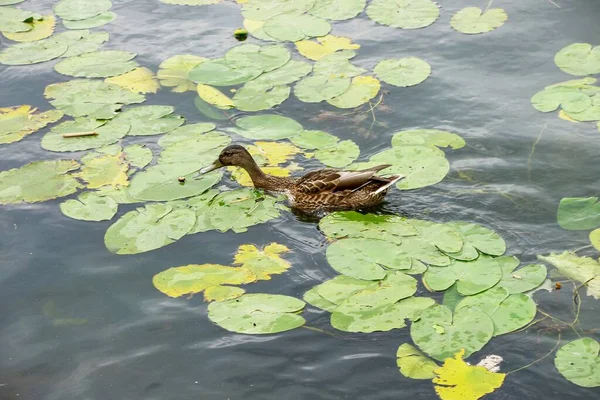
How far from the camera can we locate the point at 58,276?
6781mm

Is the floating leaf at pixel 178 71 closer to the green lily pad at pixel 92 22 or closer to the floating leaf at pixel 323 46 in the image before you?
the floating leaf at pixel 323 46

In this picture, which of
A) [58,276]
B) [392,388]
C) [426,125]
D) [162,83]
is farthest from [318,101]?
[392,388]

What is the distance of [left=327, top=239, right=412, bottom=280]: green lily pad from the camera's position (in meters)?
6.32

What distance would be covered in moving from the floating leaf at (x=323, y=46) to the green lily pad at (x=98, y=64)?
180 centimetres

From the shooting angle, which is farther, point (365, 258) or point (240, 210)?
point (240, 210)

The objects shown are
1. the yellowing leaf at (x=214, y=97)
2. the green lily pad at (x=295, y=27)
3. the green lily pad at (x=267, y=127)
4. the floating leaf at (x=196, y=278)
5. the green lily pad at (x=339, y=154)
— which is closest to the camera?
the floating leaf at (x=196, y=278)

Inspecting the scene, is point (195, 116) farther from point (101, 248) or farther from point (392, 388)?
point (392, 388)

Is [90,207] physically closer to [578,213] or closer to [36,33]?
[36,33]

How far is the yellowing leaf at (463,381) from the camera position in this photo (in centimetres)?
529

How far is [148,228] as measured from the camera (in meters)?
6.97

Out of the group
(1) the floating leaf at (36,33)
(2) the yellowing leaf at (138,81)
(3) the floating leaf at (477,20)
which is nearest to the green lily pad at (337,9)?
(3) the floating leaf at (477,20)

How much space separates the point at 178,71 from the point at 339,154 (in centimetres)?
237

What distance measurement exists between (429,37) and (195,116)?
282cm

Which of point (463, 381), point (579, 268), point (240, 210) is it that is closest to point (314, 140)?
point (240, 210)
